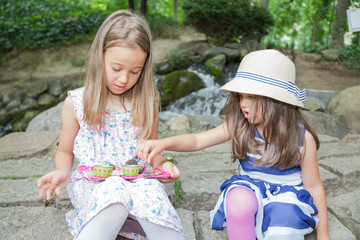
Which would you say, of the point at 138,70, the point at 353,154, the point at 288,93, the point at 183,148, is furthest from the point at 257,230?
the point at 353,154

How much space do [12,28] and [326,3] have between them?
756cm

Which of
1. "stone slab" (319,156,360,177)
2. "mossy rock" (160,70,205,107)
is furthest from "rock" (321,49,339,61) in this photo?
"stone slab" (319,156,360,177)

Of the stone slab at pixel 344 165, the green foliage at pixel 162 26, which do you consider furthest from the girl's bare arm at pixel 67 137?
the green foliage at pixel 162 26

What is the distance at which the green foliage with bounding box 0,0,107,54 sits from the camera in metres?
7.80

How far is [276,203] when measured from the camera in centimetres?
161

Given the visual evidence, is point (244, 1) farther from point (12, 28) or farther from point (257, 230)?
point (257, 230)

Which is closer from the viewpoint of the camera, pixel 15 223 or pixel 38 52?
pixel 15 223

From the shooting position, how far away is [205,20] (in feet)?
27.7

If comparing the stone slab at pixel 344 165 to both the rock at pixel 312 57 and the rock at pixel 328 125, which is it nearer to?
the rock at pixel 328 125

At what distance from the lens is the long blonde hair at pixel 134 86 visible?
1698mm

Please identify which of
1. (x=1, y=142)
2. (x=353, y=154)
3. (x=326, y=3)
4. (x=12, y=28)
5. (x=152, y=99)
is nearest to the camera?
(x=152, y=99)

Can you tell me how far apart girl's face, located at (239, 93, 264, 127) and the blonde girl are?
485mm

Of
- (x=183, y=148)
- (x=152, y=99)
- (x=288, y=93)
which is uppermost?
(x=288, y=93)

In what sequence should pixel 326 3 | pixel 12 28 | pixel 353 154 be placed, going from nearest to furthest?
pixel 353 154, pixel 326 3, pixel 12 28
